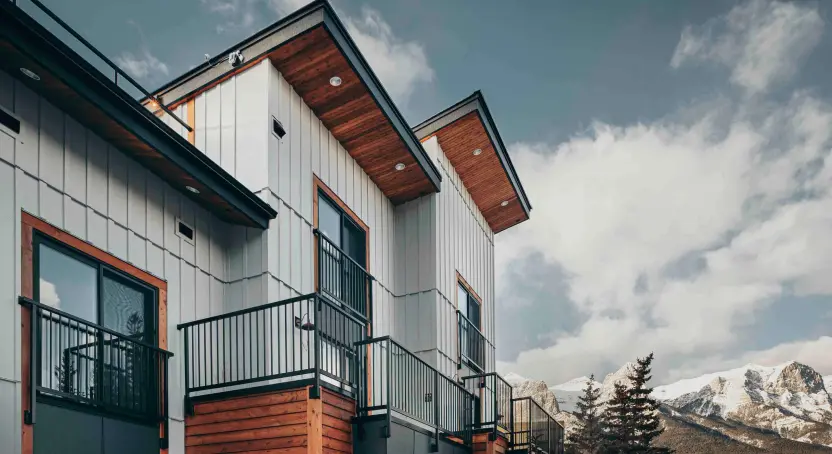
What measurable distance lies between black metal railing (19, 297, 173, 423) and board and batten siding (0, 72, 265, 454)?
0.24m

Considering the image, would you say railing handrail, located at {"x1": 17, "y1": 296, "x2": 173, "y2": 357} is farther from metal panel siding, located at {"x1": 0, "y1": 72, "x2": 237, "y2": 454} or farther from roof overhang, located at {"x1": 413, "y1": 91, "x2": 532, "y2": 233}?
roof overhang, located at {"x1": 413, "y1": 91, "x2": 532, "y2": 233}

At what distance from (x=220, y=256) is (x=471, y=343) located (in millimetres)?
7263

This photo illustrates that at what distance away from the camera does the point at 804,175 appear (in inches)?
1895

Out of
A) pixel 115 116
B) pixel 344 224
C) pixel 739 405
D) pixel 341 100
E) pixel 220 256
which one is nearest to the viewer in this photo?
pixel 115 116

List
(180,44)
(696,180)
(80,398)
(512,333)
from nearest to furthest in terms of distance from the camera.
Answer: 1. (80,398)
2. (180,44)
3. (512,333)
4. (696,180)

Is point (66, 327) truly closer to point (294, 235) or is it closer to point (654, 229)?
point (294, 235)

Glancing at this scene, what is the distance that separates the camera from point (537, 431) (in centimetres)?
1698

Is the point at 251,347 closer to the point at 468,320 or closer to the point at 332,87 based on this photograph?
the point at 332,87

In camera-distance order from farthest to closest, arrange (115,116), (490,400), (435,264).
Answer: (490,400) → (435,264) → (115,116)

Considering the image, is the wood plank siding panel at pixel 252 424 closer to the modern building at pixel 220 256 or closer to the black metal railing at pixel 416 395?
the modern building at pixel 220 256

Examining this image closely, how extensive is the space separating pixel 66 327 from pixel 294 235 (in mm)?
3785

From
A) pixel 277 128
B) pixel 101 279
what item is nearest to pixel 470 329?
pixel 277 128

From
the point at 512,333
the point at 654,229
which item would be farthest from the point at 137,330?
the point at 654,229

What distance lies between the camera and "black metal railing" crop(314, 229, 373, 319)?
12641mm
